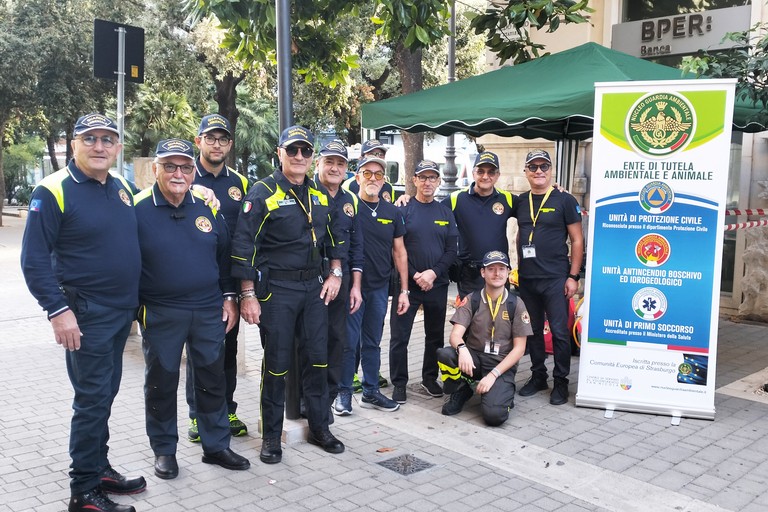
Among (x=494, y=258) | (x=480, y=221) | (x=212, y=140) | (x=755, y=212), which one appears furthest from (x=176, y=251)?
(x=755, y=212)

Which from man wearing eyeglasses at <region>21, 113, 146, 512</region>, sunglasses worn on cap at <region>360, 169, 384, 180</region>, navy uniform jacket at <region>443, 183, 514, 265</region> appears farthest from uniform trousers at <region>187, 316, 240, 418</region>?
navy uniform jacket at <region>443, 183, 514, 265</region>

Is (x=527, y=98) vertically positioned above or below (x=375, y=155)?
above

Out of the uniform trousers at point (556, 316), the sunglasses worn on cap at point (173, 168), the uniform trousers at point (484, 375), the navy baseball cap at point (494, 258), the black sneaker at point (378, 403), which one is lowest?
the black sneaker at point (378, 403)

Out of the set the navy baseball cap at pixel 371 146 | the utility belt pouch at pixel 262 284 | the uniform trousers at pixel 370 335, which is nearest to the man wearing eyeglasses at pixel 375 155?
the navy baseball cap at pixel 371 146

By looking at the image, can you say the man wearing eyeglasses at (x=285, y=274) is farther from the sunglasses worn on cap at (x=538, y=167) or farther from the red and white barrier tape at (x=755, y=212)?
the red and white barrier tape at (x=755, y=212)

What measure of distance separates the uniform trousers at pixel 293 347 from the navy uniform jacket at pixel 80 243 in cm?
91

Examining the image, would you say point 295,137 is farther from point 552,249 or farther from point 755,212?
point 755,212

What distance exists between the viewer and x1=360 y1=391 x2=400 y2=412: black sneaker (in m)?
5.89

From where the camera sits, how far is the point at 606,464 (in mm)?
4828

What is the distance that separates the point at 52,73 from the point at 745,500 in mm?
21989

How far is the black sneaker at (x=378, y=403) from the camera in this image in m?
5.89

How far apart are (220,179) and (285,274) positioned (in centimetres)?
88

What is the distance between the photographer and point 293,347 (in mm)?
5012

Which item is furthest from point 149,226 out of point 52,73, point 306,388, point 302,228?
point 52,73
